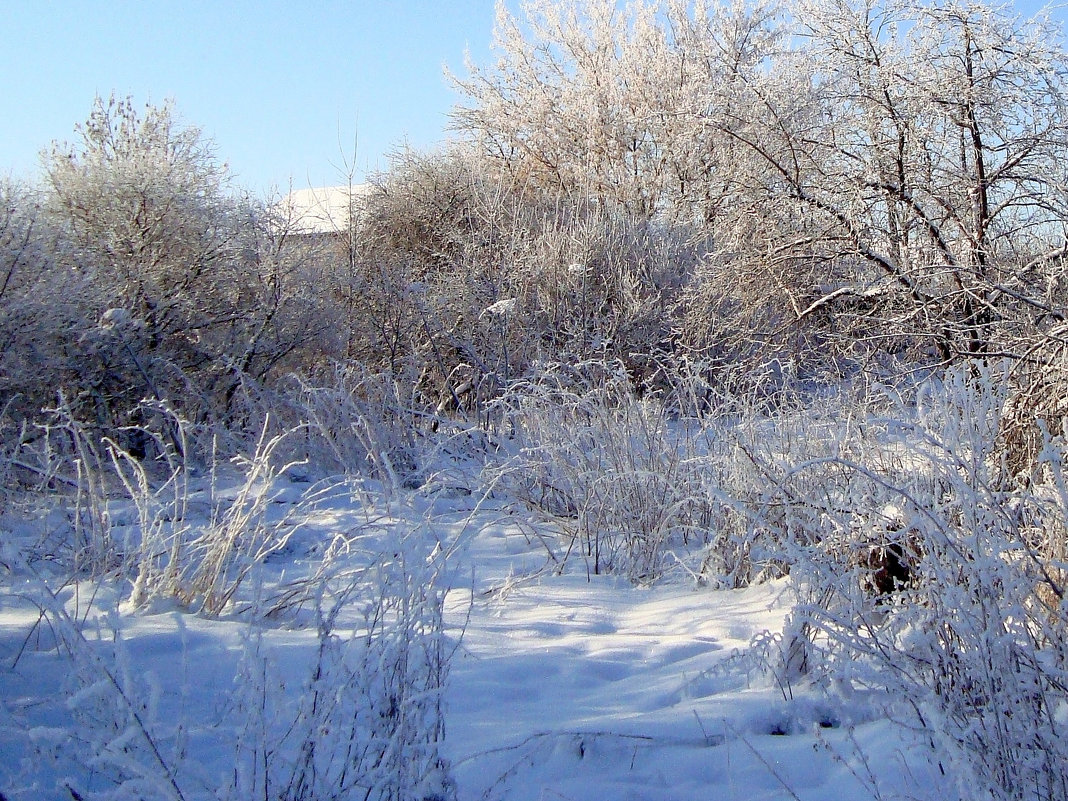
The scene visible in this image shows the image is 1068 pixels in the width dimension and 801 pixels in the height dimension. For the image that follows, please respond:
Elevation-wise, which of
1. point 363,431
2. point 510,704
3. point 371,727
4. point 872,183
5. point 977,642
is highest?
point 872,183

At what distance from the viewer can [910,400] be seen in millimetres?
5574

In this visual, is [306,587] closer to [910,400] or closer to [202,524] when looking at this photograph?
[202,524]

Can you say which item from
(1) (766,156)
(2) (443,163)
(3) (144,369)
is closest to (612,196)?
(2) (443,163)

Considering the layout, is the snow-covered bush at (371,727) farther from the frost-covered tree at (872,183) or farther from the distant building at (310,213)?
the distant building at (310,213)

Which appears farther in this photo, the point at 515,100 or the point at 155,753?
the point at 515,100

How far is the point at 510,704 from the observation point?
8.28ft

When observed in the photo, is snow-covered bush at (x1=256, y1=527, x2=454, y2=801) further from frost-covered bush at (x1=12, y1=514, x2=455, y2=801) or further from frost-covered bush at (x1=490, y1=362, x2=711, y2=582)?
frost-covered bush at (x1=490, y1=362, x2=711, y2=582)

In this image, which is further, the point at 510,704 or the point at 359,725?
the point at 510,704

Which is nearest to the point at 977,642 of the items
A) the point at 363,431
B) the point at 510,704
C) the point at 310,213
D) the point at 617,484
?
the point at 510,704

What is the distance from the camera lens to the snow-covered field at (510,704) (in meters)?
1.62

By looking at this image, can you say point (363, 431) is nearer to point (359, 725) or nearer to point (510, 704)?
point (510, 704)

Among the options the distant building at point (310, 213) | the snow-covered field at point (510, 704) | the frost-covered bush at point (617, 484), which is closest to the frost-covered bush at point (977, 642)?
the snow-covered field at point (510, 704)

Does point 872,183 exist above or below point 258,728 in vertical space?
above

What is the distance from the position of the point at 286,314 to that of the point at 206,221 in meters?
1.10
